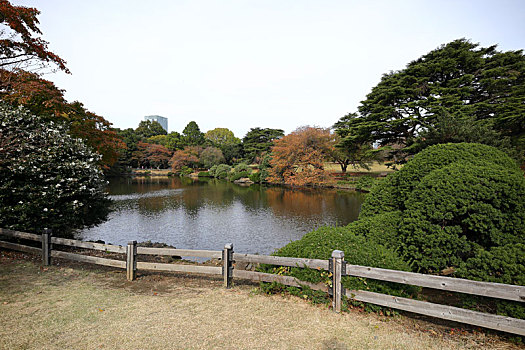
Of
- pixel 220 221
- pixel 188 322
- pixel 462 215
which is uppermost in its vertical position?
pixel 462 215

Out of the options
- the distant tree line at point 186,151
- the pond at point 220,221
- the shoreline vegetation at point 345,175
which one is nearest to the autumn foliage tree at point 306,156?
the shoreline vegetation at point 345,175

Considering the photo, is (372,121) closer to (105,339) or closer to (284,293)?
(284,293)

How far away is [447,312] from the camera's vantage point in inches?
139

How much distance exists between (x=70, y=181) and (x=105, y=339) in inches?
221

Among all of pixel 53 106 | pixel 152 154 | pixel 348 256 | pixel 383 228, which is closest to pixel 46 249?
pixel 53 106

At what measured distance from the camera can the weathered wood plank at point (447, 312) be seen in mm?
3195

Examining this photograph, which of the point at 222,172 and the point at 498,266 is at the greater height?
the point at 222,172

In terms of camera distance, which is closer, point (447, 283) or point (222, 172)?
point (447, 283)

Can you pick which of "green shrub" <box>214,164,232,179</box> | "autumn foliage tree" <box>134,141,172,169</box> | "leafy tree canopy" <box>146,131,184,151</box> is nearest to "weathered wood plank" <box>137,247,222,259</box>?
"green shrub" <box>214,164,232,179</box>

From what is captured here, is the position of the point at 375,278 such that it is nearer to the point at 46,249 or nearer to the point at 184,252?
the point at 184,252

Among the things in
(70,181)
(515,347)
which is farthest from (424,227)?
(70,181)

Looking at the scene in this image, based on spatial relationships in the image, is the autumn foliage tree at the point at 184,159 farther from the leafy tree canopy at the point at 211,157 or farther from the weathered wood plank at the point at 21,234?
the weathered wood plank at the point at 21,234

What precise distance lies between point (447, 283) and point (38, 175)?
9.30 meters

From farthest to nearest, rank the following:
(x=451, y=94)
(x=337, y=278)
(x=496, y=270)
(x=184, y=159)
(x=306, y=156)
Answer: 1. (x=184, y=159)
2. (x=306, y=156)
3. (x=451, y=94)
4. (x=337, y=278)
5. (x=496, y=270)
